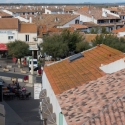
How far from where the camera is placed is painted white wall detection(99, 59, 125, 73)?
62.4 feet

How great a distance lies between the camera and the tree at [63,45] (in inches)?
1854

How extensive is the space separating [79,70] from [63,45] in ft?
88.7

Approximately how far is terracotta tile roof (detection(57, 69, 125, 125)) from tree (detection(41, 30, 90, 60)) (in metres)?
30.7

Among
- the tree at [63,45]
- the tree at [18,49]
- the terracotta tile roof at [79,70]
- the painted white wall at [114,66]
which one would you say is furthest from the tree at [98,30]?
the painted white wall at [114,66]

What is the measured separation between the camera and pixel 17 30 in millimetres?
55062

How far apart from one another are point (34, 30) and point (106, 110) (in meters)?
44.2

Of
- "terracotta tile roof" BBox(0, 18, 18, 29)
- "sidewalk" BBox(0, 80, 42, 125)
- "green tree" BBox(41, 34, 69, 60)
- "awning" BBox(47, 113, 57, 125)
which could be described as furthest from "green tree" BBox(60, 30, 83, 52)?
"awning" BBox(47, 113, 57, 125)

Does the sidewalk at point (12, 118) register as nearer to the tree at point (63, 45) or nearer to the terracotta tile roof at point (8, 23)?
the tree at point (63, 45)

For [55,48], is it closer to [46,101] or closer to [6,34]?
[6,34]

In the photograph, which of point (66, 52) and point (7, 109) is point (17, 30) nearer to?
point (66, 52)

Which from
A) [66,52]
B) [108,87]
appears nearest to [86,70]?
[108,87]

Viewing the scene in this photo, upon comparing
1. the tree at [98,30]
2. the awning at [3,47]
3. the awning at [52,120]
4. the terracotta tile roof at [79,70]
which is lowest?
the awning at [3,47]

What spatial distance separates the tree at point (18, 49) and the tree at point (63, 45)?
1.92 metres

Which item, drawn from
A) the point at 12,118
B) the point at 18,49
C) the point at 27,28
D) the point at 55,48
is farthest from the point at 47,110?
the point at 27,28
